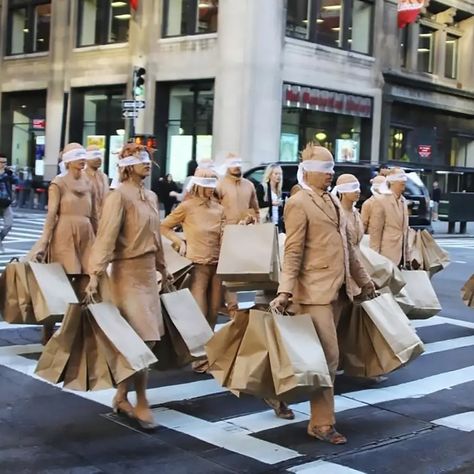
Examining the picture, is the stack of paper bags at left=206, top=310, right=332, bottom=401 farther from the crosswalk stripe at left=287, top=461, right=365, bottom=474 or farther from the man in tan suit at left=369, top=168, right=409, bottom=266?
the man in tan suit at left=369, top=168, right=409, bottom=266

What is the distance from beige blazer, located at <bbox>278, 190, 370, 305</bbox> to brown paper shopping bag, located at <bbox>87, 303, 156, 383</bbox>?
104 cm

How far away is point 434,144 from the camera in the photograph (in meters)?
39.4

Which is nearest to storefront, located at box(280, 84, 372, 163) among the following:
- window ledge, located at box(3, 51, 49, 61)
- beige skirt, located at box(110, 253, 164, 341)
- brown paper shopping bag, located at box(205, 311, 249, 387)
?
window ledge, located at box(3, 51, 49, 61)

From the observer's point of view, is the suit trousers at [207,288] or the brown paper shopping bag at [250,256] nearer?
the brown paper shopping bag at [250,256]

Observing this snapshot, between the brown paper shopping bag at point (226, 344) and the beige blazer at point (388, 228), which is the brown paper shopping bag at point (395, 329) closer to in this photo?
the brown paper shopping bag at point (226, 344)

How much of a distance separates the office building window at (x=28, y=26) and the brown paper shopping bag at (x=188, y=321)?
1318 inches

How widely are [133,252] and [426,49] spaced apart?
35.0 m

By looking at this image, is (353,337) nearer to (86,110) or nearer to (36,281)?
(36,281)

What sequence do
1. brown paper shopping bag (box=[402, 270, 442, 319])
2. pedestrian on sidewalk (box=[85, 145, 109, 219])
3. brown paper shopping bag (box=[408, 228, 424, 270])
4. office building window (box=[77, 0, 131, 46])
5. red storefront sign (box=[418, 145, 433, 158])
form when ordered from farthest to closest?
red storefront sign (box=[418, 145, 433, 158]) < office building window (box=[77, 0, 131, 46]) < brown paper shopping bag (box=[408, 228, 424, 270]) < brown paper shopping bag (box=[402, 270, 442, 319]) < pedestrian on sidewalk (box=[85, 145, 109, 219])

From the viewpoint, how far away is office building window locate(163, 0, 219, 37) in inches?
1200

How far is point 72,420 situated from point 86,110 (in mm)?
31044

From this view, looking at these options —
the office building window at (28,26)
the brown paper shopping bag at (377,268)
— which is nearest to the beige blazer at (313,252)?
the brown paper shopping bag at (377,268)

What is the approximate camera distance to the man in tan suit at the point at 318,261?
18.9 feet

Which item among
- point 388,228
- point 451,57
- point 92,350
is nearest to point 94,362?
point 92,350
